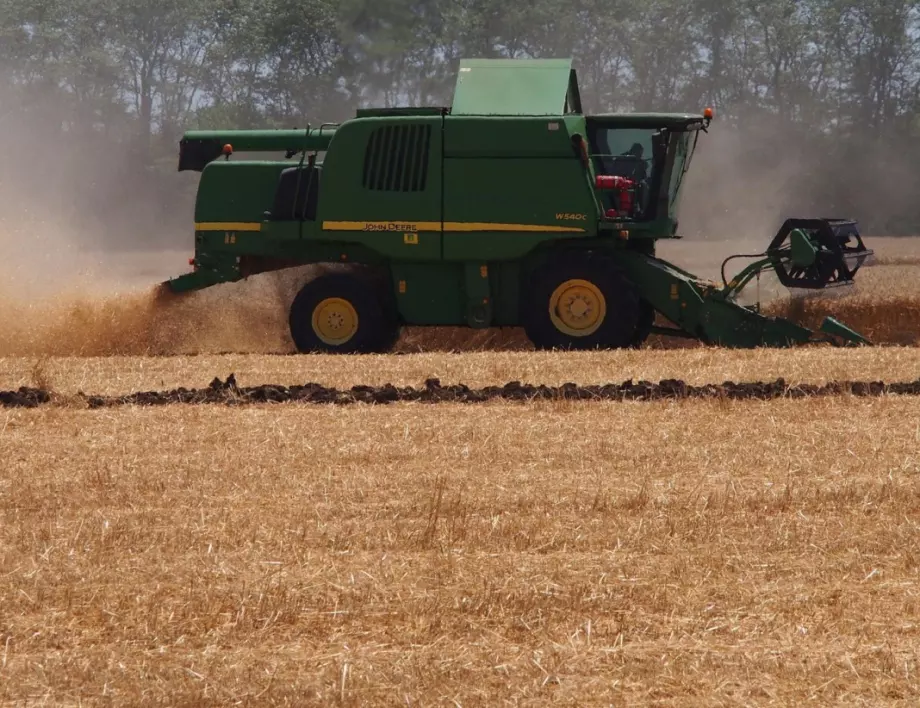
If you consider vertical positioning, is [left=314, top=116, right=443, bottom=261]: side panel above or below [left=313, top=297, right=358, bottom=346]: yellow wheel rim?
above

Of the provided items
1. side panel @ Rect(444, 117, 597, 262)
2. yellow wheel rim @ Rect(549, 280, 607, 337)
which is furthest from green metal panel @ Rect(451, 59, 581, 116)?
yellow wheel rim @ Rect(549, 280, 607, 337)

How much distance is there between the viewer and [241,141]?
16.7 m

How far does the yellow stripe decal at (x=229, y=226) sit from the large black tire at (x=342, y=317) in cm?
83

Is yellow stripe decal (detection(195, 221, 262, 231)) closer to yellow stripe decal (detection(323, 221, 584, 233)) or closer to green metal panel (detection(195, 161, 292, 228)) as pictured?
green metal panel (detection(195, 161, 292, 228))

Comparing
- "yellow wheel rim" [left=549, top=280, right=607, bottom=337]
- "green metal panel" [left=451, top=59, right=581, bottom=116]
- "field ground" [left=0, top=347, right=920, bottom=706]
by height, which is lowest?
"field ground" [left=0, top=347, right=920, bottom=706]

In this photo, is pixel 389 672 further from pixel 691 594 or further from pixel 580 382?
pixel 580 382

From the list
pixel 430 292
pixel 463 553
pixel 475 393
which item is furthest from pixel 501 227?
pixel 463 553

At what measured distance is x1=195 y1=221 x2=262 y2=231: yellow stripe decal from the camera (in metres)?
16.0

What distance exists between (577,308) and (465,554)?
8.96m

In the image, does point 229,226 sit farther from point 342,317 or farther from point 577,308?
point 577,308

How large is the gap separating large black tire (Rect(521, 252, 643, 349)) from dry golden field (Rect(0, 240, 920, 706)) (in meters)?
4.55

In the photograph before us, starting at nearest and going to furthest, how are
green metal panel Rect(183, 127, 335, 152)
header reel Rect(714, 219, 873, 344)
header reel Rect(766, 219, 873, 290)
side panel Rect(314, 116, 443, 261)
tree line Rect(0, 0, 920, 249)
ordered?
header reel Rect(714, 219, 873, 344) < header reel Rect(766, 219, 873, 290) < side panel Rect(314, 116, 443, 261) < green metal panel Rect(183, 127, 335, 152) < tree line Rect(0, 0, 920, 249)

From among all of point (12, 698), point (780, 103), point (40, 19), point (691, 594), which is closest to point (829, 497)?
point (691, 594)

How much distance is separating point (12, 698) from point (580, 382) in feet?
24.9
